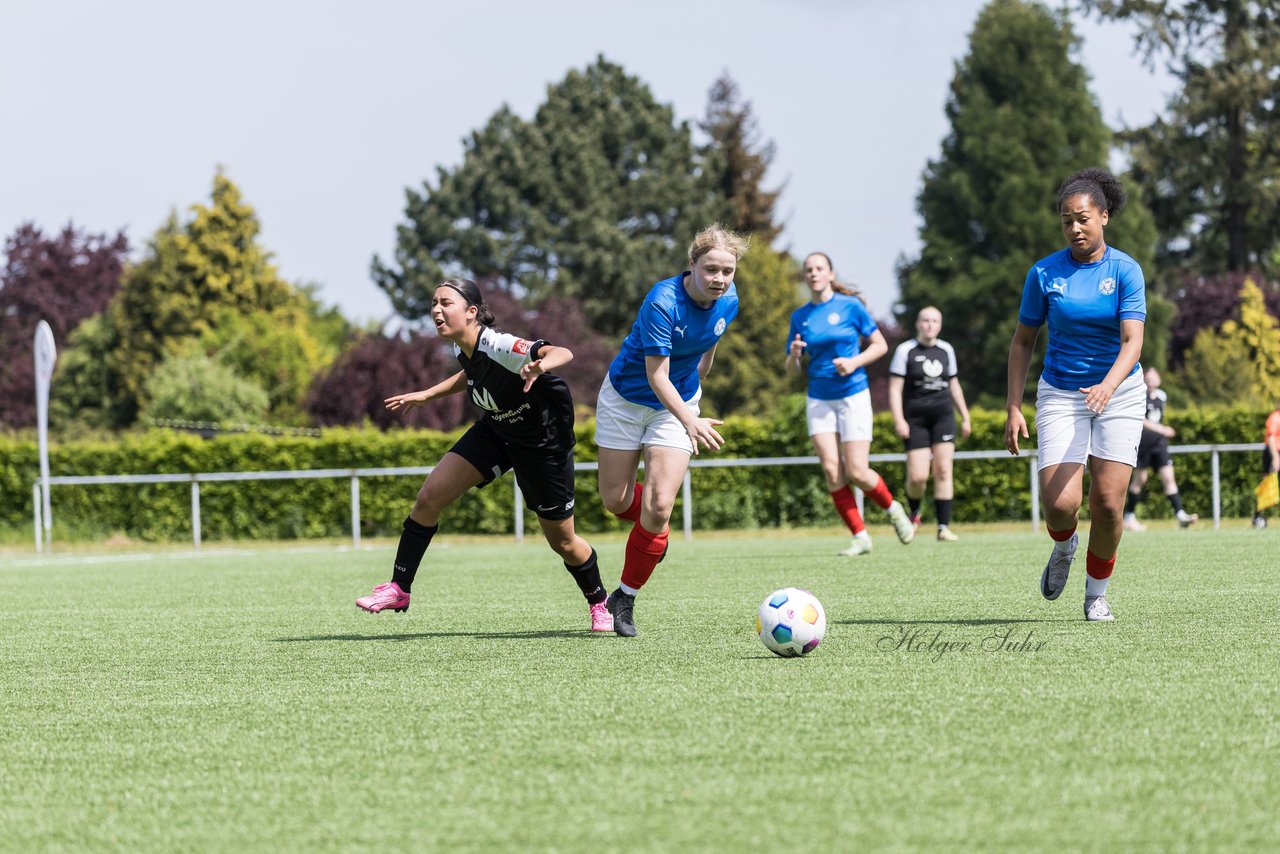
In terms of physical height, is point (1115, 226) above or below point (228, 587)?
above

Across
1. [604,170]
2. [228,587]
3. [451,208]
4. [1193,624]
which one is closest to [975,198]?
[604,170]

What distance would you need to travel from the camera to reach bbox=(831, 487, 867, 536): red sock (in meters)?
12.3

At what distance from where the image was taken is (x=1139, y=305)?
658 cm

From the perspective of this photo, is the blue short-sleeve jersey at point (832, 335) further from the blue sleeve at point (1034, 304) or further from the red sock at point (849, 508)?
the blue sleeve at point (1034, 304)

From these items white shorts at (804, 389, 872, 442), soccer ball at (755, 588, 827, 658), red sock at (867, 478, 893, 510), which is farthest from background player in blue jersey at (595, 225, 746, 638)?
red sock at (867, 478, 893, 510)

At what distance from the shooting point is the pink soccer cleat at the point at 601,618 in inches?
279

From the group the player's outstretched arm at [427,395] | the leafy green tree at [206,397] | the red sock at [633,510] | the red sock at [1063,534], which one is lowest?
the red sock at [1063,534]

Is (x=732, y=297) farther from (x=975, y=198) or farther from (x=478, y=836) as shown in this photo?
(x=975, y=198)

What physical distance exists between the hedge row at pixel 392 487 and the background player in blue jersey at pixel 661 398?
540 inches

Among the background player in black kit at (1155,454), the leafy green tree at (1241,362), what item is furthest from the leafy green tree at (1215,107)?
the background player in black kit at (1155,454)

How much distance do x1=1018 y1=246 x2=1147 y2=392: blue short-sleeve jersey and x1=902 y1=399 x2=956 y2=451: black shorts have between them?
6.75 m

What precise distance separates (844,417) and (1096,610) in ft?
17.0

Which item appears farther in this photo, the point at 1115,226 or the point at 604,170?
the point at 604,170

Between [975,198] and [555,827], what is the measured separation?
142 feet
